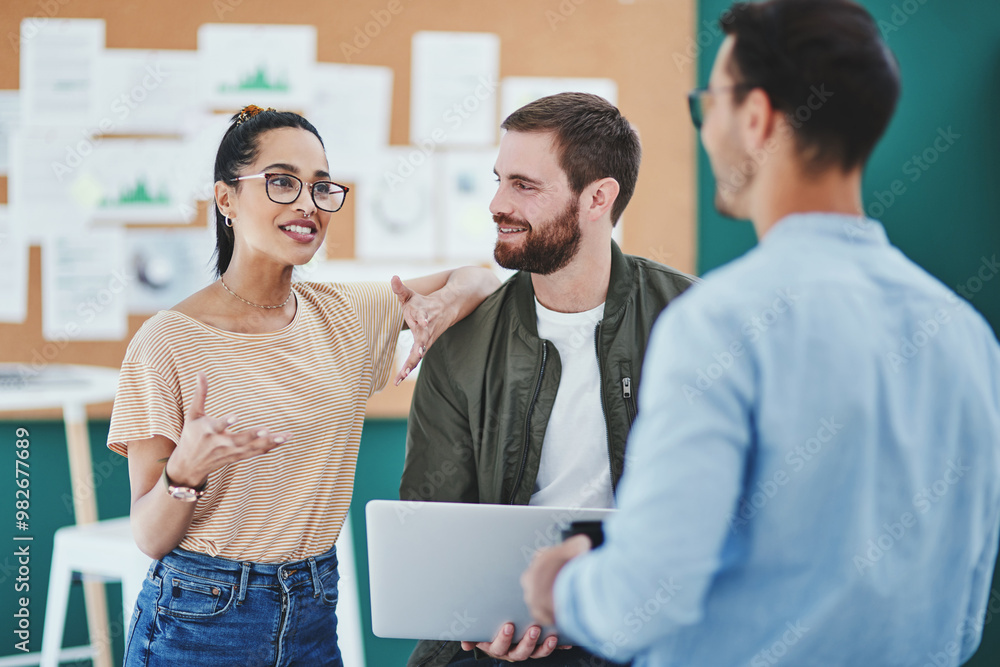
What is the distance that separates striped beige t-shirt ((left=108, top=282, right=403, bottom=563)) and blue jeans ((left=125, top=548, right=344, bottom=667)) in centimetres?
3

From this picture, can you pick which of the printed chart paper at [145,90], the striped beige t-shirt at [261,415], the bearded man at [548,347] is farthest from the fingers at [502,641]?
the printed chart paper at [145,90]

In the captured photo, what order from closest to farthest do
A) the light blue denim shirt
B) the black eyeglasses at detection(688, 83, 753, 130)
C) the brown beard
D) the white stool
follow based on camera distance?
the light blue denim shirt < the black eyeglasses at detection(688, 83, 753, 130) < the brown beard < the white stool

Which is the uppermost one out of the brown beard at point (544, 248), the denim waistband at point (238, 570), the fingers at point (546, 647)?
the brown beard at point (544, 248)

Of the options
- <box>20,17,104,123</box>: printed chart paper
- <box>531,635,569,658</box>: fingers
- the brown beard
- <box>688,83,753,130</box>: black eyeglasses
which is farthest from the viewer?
<box>20,17,104,123</box>: printed chart paper

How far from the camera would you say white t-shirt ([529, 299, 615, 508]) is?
1540 mm

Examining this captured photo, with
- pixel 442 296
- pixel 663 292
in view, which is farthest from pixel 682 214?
pixel 442 296

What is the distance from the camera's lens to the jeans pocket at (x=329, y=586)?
4.86 ft

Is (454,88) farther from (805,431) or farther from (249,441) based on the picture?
(805,431)

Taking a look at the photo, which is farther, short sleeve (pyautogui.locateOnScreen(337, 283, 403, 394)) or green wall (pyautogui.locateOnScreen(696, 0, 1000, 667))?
green wall (pyautogui.locateOnScreen(696, 0, 1000, 667))

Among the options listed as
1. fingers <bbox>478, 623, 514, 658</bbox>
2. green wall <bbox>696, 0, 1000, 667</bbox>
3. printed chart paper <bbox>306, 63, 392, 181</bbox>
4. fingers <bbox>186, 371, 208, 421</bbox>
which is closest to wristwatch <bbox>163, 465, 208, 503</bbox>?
fingers <bbox>186, 371, 208, 421</bbox>

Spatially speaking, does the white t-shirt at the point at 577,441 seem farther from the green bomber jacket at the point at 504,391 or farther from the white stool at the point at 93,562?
the white stool at the point at 93,562

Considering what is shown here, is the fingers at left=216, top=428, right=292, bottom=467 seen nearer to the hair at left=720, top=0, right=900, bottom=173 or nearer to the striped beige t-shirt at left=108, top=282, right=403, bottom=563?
the striped beige t-shirt at left=108, top=282, right=403, bottom=563

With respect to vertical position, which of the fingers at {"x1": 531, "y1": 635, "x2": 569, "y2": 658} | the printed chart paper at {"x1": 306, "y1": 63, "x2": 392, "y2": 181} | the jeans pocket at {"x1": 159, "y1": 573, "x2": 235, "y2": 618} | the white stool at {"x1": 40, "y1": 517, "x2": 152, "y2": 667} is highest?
the printed chart paper at {"x1": 306, "y1": 63, "x2": 392, "y2": 181}

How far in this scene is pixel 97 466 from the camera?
111 inches
